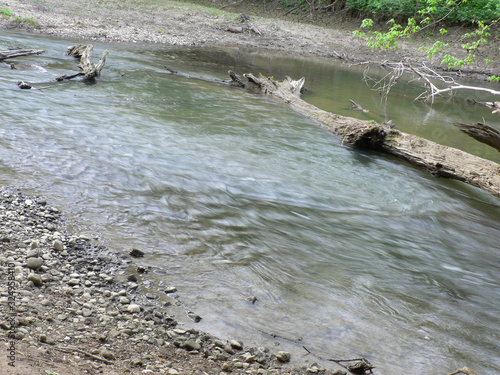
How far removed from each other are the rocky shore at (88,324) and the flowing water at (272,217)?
0.26 meters

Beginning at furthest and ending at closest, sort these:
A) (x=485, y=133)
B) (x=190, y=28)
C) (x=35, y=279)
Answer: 1. (x=190, y=28)
2. (x=485, y=133)
3. (x=35, y=279)

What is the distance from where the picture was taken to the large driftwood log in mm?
8148

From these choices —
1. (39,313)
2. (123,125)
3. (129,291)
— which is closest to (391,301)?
(129,291)

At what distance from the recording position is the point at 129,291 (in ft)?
14.1

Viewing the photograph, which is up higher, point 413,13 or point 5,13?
point 413,13

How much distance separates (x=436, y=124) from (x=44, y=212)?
13468 mm

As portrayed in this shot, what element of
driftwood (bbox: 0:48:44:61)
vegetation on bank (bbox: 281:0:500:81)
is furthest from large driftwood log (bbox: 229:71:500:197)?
vegetation on bank (bbox: 281:0:500:81)

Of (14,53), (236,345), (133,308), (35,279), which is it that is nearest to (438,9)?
(14,53)

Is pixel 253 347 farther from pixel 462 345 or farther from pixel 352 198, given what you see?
pixel 352 198

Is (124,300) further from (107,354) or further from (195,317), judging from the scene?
(107,354)

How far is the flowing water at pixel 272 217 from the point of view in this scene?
4.36m

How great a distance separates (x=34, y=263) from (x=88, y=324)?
1.04 m

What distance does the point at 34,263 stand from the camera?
4195 millimetres

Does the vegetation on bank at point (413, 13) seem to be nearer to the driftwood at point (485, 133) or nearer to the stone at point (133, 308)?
the driftwood at point (485, 133)
